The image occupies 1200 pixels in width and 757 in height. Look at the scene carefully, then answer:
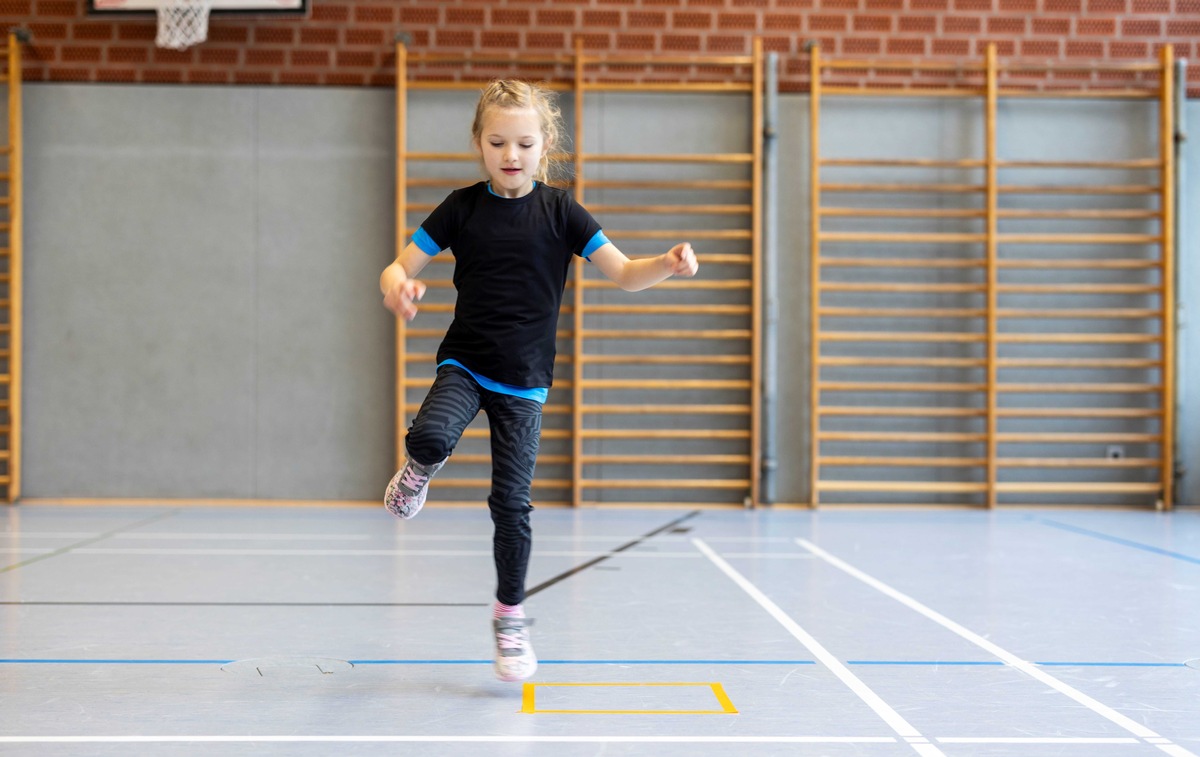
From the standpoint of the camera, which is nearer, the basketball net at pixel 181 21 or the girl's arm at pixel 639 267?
the girl's arm at pixel 639 267

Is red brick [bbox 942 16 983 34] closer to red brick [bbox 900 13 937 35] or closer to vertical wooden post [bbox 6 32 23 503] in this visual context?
red brick [bbox 900 13 937 35]

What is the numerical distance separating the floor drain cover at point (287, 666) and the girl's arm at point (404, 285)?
0.85 m

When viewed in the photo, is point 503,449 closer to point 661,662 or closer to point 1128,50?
point 661,662

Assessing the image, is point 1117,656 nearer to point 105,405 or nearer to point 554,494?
point 554,494

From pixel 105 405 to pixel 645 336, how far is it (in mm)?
3525

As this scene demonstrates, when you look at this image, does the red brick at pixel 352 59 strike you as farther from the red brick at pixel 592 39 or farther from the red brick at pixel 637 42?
the red brick at pixel 637 42

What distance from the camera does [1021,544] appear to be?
5.03 metres

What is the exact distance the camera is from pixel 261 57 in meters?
6.96

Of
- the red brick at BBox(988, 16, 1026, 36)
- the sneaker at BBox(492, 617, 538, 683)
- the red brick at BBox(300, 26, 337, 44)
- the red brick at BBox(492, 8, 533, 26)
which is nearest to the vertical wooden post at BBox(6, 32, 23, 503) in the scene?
the red brick at BBox(300, 26, 337, 44)

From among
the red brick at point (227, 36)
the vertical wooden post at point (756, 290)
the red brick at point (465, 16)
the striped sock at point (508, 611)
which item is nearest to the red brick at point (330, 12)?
the red brick at point (227, 36)

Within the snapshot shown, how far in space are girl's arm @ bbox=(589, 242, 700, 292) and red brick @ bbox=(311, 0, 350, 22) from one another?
5.06 metres

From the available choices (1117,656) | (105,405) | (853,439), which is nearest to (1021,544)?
(853,439)

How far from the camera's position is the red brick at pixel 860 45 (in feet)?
23.1

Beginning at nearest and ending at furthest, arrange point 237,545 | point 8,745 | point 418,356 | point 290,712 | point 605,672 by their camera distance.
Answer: point 8,745, point 290,712, point 605,672, point 237,545, point 418,356
